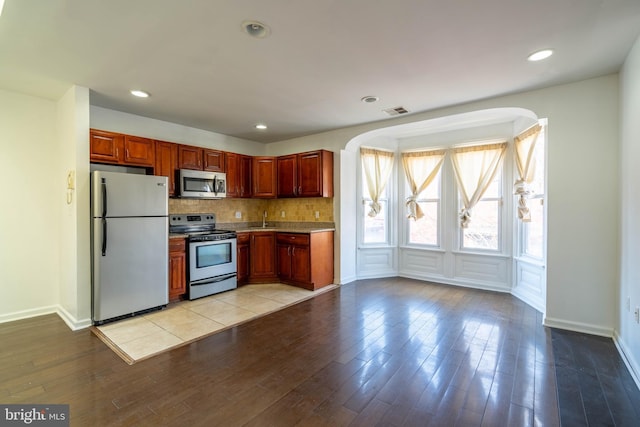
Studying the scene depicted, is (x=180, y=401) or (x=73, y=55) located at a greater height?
(x=73, y=55)

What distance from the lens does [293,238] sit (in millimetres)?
4754

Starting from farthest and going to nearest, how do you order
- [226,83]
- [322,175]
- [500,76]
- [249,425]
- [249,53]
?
[322,175] → [226,83] → [500,76] → [249,53] → [249,425]

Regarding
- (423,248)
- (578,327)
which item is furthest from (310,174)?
(578,327)

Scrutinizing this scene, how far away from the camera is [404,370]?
2324 mm

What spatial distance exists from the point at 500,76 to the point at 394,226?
10.0ft

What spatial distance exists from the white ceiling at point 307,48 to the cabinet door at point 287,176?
5.08 ft

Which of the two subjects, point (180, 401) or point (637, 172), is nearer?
point (180, 401)

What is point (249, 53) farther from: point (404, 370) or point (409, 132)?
point (409, 132)

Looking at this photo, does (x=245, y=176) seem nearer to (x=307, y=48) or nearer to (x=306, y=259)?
(x=306, y=259)

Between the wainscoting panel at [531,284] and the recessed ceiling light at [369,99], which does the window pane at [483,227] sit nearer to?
the wainscoting panel at [531,284]

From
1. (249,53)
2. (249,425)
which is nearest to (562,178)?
(249,53)

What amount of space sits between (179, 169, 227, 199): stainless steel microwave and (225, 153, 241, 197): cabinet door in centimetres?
17

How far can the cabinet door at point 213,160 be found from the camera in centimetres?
466

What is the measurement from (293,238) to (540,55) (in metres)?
3.71
